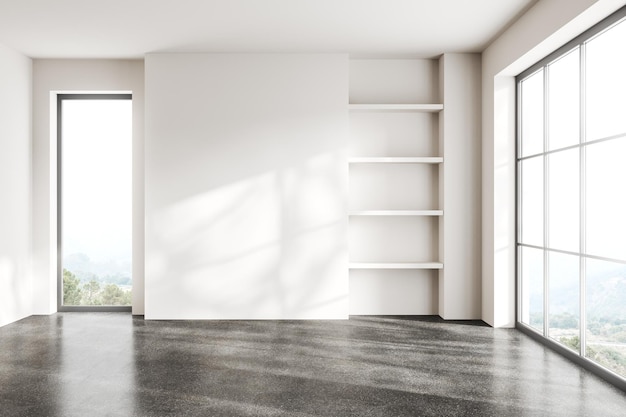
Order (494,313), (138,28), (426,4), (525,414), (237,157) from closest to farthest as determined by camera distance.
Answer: (525,414) < (426,4) < (138,28) < (494,313) < (237,157)

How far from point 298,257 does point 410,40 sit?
252 cm

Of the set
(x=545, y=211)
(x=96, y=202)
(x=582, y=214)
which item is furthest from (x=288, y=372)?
(x=96, y=202)

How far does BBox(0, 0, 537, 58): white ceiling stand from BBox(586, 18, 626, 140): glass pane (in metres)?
0.77

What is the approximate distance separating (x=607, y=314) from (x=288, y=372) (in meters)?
2.26

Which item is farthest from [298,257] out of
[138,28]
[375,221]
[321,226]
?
[138,28]

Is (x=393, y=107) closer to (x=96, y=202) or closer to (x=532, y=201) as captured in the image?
(x=532, y=201)

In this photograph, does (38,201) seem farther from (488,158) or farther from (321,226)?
(488,158)

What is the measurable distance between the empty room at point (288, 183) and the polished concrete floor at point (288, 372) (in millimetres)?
50

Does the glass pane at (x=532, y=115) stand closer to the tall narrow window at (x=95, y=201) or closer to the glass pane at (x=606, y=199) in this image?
the glass pane at (x=606, y=199)

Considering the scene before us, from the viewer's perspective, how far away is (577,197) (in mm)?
3963

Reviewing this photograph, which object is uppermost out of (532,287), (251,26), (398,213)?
(251,26)

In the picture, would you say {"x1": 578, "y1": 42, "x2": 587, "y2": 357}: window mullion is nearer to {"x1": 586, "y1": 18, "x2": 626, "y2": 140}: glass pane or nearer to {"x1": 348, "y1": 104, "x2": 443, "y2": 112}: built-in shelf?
{"x1": 586, "y1": 18, "x2": 626, "y2": 140}: glass pane

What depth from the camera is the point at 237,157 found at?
18.3 feet

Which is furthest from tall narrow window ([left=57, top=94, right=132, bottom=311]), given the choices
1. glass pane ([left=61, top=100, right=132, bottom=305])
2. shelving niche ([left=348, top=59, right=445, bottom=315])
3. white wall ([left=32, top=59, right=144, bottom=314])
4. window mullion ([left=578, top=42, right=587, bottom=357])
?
window mullion ([left=578, top=42, right=587, bottom=357])
